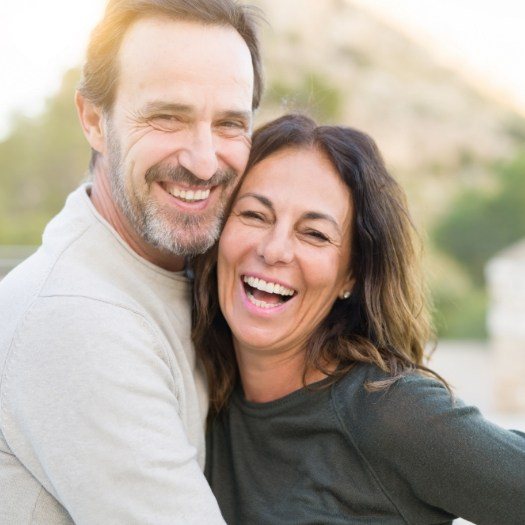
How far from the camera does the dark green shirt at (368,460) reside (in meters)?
2.01

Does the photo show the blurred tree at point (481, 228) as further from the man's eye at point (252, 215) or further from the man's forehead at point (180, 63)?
the man's forehead at point (180, 63)

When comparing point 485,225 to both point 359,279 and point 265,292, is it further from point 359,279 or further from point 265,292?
point 265,292

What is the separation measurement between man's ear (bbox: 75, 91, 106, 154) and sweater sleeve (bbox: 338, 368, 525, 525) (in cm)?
100

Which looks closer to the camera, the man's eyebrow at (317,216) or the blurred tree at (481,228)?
the man's eyebrow at (317,216)

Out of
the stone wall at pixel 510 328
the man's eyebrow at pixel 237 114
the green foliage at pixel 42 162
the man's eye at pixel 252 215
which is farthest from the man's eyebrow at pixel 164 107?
the green foliage at pixel 42 162

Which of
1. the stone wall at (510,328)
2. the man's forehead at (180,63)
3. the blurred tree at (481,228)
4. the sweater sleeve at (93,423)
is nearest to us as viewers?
the sweater sleeve at (93,423)

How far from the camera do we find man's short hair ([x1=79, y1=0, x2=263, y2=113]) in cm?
227

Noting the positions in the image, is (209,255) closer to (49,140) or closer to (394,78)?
(49,140)

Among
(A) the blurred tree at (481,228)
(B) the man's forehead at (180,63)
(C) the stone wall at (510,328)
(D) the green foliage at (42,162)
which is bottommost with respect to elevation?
(D) the green foliage at (42,162)

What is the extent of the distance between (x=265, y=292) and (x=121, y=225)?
0.42m

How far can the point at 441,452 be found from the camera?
2025 mm

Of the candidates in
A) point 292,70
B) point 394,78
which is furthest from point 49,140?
point 394,78

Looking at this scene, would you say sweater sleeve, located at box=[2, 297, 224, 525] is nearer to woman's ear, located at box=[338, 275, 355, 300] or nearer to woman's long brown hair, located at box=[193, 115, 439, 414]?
woman's long brown hair, located at box=[193, 115, 439, 414]

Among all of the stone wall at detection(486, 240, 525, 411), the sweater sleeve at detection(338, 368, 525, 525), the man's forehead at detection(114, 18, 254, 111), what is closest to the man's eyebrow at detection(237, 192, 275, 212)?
the man's forehead at detection(114, 18, 254, 111)
